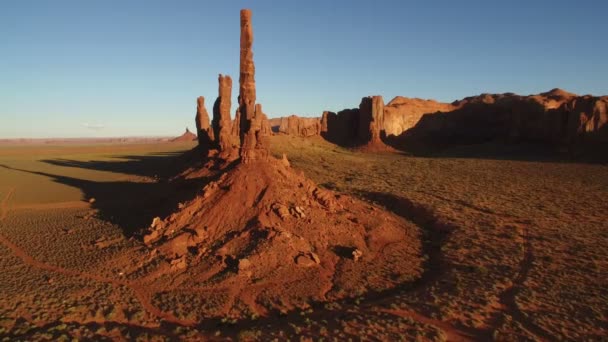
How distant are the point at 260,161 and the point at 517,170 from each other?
27.2 meters

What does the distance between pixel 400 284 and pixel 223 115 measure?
26.3 meters

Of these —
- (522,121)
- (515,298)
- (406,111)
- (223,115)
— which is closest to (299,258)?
(515,298)

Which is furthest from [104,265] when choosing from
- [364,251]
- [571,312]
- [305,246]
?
[571,312]

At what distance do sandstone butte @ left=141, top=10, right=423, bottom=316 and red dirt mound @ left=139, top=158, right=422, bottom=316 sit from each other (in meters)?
0.04

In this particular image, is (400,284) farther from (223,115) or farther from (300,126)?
(300,126)

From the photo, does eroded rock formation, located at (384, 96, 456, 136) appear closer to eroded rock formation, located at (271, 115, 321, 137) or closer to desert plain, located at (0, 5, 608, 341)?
eroded rock formation, located at (271, 115, 321, 137)

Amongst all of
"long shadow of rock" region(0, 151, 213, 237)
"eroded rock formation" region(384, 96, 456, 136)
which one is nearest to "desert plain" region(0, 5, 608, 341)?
"long shadow of rock" region(0, 151, 213, 237)

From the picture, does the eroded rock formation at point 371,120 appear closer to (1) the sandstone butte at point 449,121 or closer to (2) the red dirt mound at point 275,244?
(1) the sandstone butte at point 449,121

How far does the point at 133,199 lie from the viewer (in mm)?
24734

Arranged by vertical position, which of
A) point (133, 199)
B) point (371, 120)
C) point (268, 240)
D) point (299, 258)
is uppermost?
point (371, 120)

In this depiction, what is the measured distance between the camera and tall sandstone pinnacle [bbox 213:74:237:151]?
32.8 m

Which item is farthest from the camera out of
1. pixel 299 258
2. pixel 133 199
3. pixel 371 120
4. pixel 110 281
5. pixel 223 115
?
pixel 371 120

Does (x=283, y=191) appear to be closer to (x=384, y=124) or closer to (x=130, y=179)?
(x=130, y=179)

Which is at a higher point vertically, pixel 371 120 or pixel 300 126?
pixel 371 120
